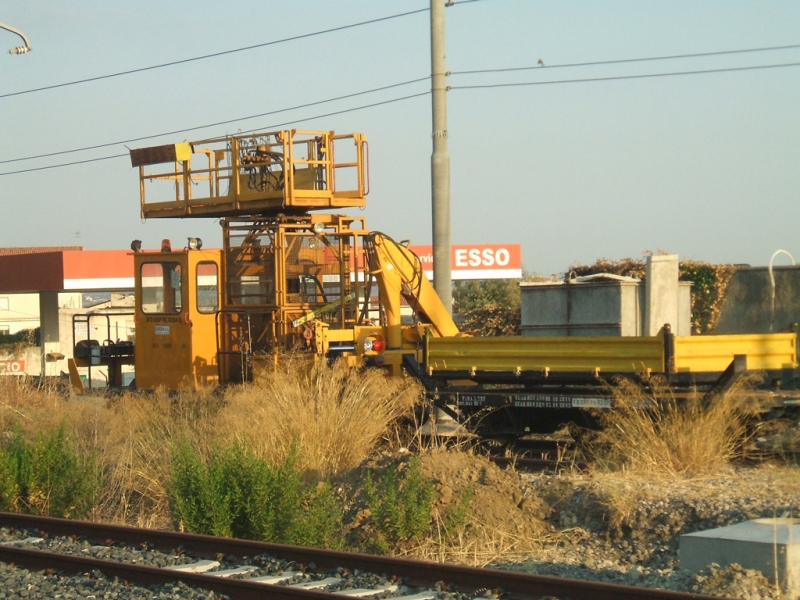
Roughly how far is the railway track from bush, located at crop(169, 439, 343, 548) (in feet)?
1.31

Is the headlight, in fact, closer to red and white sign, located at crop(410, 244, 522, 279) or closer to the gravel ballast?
the gravel ballast

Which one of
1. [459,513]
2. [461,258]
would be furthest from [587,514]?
[461,258]

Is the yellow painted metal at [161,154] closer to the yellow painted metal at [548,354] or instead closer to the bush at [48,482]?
the yellow painted metal at [548,354]

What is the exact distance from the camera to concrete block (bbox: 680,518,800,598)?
6.23 m

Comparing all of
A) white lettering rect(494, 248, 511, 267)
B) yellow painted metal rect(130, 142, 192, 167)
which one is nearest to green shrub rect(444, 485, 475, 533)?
yellow painted metal rect(130, 142, 192, 167)

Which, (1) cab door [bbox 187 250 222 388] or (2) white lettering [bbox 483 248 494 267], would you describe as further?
(2) white lettering [bbox 483 248 494 267]

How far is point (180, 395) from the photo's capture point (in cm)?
1416

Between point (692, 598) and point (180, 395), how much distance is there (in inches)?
383

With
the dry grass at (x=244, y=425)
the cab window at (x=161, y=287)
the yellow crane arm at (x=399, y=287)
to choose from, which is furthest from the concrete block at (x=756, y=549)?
the cab window at (x=161, y=287)

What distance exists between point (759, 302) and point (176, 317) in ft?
36.9

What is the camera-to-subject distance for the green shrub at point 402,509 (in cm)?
821

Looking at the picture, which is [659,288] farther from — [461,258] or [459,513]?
[461,258]

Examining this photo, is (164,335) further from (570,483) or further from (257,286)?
(570,483)

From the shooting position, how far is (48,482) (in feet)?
35.0
